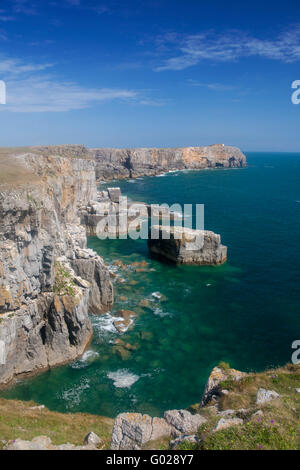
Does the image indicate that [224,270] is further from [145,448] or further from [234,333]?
[145,448]

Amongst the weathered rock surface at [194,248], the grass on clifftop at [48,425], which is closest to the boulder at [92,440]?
the grass on clifftop at [48,425]

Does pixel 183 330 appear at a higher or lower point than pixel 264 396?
lower

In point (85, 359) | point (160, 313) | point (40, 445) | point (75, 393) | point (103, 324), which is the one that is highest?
point (40, 445)

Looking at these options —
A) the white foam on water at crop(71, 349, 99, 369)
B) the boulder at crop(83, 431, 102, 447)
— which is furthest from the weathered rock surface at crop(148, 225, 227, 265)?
the boulder at crop(83, 431, 102, 447)

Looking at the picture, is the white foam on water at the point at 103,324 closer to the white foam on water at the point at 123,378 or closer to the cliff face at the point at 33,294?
the cliff face at the point at 33,294

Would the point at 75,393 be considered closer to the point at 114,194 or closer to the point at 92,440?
the point at 92,440

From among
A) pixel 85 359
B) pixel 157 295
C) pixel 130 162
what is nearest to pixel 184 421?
pixel 85 359

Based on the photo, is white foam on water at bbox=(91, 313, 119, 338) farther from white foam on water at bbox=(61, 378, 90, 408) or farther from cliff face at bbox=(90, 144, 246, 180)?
cliff face at bbox=(90, 144, 246, 180)
